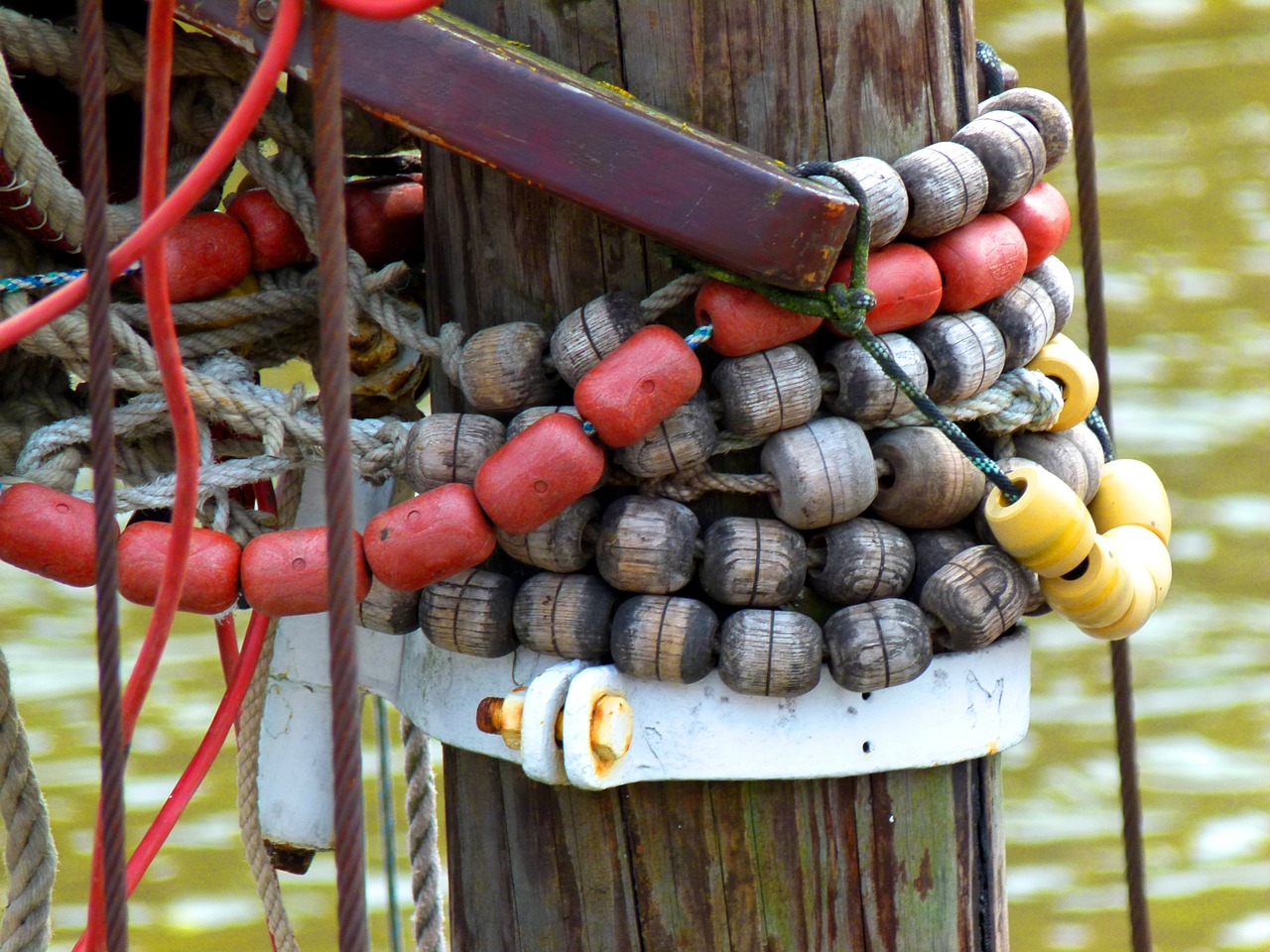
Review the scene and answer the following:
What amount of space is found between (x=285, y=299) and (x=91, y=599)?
267cm

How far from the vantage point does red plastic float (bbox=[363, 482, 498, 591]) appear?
3.69ft

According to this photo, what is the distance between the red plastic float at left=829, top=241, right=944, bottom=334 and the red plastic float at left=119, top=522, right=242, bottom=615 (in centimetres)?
47

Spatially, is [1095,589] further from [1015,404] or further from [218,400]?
[218,400]

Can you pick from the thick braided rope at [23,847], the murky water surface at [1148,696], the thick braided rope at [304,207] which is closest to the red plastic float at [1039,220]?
the thick braided rope at [304,207]

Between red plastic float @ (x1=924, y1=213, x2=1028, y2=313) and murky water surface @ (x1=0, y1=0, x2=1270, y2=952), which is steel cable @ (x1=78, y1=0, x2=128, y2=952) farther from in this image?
murky water surface @ (x1=0, y1=0, x2=1270, y2=952)

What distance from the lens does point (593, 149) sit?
106 cm

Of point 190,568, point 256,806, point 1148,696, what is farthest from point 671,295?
point 1148,696

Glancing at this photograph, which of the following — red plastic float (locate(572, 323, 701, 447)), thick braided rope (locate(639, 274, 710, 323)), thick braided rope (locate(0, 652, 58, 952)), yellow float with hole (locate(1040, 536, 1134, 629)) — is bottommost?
thick braided rope (locate(0, 652, 58, 952))

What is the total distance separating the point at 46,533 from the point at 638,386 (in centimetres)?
43

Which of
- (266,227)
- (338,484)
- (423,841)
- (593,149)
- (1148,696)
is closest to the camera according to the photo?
(338,484)

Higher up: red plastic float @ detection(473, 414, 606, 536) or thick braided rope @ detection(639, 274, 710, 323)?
thick braided rope @ detection(639, 274, 710, 323)

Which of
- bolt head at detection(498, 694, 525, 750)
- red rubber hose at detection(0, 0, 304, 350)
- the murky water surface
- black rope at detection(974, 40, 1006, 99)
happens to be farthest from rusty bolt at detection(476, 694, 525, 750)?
the murky water surface

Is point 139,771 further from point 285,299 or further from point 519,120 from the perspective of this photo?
point 519,120

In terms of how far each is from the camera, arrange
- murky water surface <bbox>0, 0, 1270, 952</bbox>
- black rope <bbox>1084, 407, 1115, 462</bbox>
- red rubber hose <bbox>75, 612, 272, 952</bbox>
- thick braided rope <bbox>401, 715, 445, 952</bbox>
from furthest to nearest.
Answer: murky water surface <bbox>0, 0, 1270, 952</bbox>
thick braided rope <bbox>401, 715, 445, 952</bbox>
black rope <bbox>1084, 407, 1115, 462</bbox>
red rubber hose <bbox>75, 612, 272, 952</bbox>
